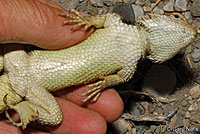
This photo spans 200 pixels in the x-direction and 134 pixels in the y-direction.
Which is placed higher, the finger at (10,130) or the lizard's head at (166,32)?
the lizard's head at (166,32)

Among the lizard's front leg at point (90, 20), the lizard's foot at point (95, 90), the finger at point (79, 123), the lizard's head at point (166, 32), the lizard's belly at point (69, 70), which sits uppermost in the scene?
the lizard's front leg at point (90, 20)

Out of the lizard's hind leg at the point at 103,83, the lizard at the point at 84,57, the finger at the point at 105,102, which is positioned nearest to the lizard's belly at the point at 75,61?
the lizard at the point at 84,57

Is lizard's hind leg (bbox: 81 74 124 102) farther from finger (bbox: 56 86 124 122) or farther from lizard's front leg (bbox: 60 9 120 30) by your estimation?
lizard's front leg (bbox: 60 9 120 30)

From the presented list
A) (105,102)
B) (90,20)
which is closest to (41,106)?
(105,102)

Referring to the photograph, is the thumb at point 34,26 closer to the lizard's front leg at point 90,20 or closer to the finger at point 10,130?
the lizard's front leg at point 90,20

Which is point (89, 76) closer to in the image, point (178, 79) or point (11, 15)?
point (11, 15)

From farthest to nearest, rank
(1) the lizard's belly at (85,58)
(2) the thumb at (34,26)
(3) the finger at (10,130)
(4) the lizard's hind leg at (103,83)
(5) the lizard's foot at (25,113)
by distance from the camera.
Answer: (3) the finger at (10,130), (4) the lizard's hind leg at (103,83), (1) the lizard's belly at (85,58), (5) the lizard's foot at (25,113), (2) the thumb at (34,26)

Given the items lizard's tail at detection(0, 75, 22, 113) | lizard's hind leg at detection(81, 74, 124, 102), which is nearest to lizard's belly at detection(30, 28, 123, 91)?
lizard's hind leg at detection(81, 74, 124, 102)
